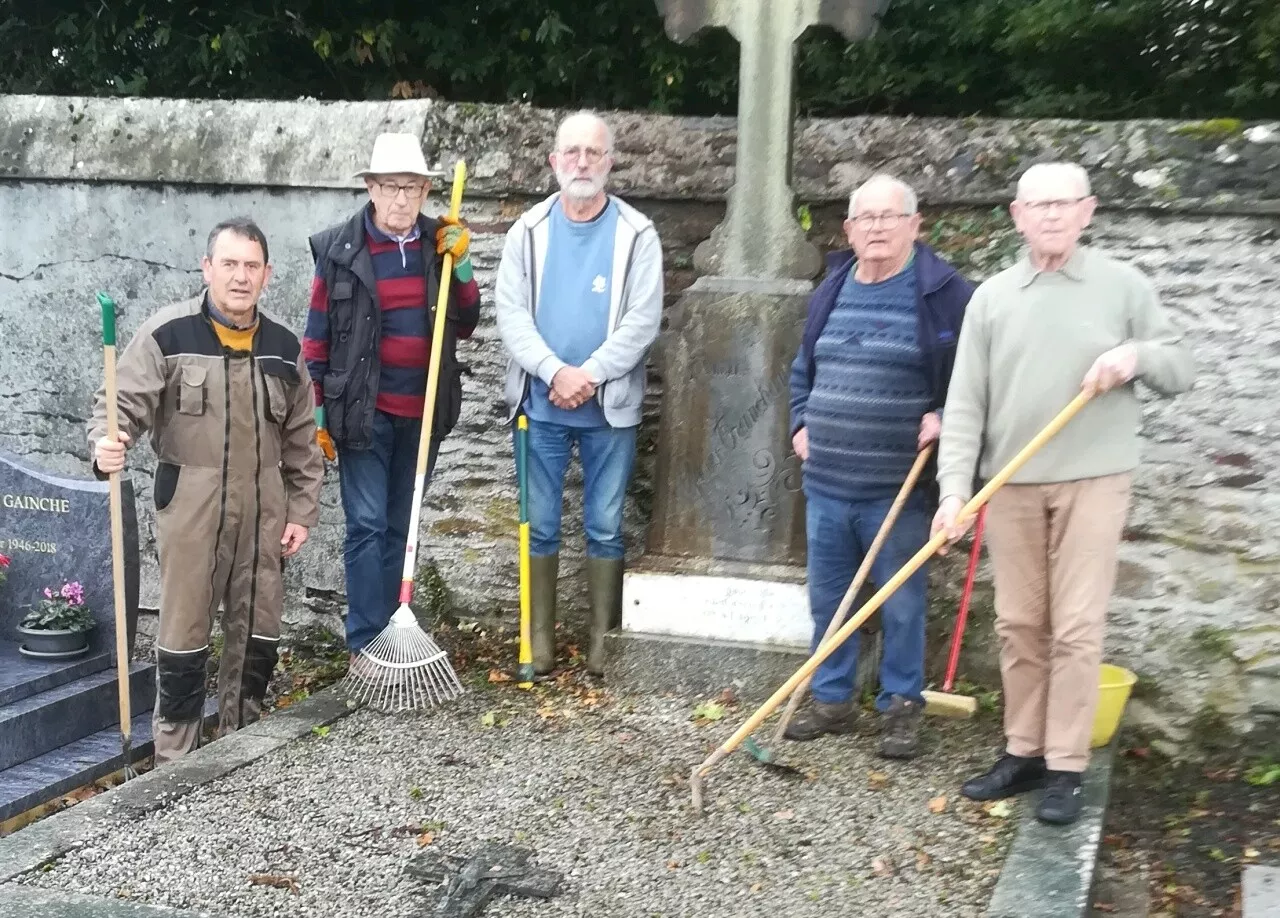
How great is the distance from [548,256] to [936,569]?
1.97 m

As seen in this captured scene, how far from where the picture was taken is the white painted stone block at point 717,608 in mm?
4898

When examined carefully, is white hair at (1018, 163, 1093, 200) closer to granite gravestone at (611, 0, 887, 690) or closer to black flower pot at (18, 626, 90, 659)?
granite gravestone at (611, 0, 887, 690)

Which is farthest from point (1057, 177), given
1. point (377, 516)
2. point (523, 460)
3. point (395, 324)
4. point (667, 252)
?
point (377, 516)

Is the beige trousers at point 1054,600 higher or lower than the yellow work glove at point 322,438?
lower

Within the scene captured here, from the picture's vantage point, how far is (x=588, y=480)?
509cm

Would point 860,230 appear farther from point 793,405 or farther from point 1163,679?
point 1163,679

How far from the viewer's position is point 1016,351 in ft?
12.6

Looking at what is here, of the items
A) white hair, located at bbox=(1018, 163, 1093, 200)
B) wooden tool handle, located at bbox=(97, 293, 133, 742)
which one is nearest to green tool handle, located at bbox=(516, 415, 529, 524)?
wooden tool handle, located at bbox=(97, 293, 133, 742)

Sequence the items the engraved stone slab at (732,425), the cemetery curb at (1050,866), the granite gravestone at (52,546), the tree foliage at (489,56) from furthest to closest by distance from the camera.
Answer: the tree foliage at (489,56) < the granite gravestone at (52,546) < the engraved stone slab at (732,425) < the cemetery curb at (1050,866)

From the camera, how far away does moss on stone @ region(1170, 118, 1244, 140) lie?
15.9 feet

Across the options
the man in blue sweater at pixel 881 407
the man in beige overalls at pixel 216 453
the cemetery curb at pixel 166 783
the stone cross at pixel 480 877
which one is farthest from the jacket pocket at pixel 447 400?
the stone cross at pixel 480 877

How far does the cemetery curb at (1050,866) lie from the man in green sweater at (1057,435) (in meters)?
0.07

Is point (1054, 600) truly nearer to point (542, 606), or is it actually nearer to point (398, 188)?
point (542, 606)

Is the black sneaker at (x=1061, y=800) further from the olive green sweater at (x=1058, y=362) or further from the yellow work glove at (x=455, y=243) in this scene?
the yellow work glove at (x=455, y=243)
